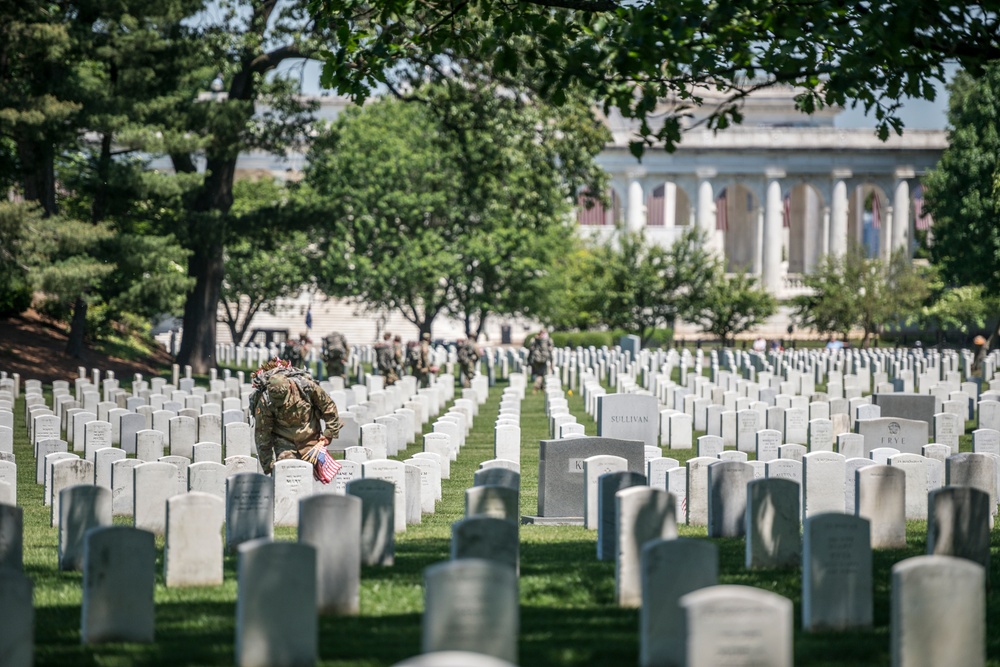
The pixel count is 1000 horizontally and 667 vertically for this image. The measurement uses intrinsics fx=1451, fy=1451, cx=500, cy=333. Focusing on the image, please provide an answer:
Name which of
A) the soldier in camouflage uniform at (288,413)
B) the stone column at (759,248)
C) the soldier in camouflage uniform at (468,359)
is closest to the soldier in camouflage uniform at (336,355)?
the soldier in camouflage uniform at (468,359)

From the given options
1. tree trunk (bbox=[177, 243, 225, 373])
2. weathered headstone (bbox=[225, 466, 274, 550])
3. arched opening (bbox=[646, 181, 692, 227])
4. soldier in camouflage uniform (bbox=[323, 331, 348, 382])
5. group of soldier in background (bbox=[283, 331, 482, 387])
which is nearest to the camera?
weathered headstone (bbox=[225, 466, 274, 550])

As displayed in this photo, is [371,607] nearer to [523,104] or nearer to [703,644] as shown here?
[703,644]

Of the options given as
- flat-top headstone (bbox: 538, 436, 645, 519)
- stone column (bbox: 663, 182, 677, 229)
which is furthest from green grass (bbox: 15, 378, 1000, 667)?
stone column (bbox: 663, 182, 677, 229)

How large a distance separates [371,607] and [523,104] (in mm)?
22781

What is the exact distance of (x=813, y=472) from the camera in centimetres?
1266

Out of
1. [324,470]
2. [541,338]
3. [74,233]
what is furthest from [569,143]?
[324,470]

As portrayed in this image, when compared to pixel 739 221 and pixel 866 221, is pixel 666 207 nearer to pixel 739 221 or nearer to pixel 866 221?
pixel 739 221

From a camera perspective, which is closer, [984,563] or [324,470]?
[984,563]

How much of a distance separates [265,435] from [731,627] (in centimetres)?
795

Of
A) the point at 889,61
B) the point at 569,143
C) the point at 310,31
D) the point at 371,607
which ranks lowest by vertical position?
the point at 371,607

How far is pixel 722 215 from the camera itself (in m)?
90.2

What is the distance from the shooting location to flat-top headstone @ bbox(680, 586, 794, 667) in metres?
5.74

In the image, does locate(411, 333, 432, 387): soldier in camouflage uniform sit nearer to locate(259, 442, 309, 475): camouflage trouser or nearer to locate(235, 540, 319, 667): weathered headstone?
locate(259, 442, 309, 475): camouflage trouser

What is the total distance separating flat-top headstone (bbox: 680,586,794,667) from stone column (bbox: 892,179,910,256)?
76.5 meters
